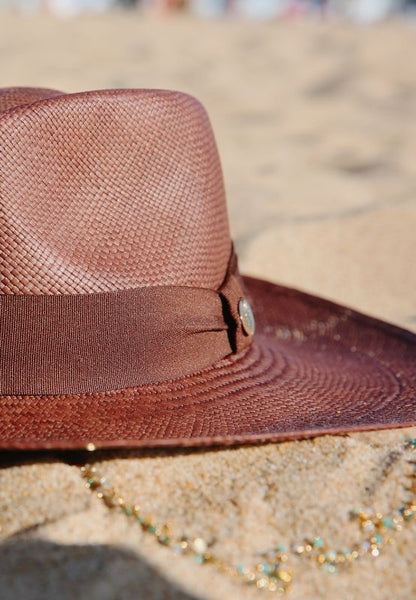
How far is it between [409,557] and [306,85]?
5360 mm

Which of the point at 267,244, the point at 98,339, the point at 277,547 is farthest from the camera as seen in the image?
the point at 267,244

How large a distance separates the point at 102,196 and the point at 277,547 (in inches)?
33.5

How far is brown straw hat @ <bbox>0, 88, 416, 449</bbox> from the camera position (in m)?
1.56

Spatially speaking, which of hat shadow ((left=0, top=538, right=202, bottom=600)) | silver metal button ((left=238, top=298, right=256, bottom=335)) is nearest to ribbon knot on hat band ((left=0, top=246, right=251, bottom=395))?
silver metal button ((left=238, top=298, right=256, bottom=335))

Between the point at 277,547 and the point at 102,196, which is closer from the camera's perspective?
the point at 277,547

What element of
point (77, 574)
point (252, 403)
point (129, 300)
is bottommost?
point (77, 574)

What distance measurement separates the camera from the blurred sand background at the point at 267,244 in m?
1.38

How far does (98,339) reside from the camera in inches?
62.8

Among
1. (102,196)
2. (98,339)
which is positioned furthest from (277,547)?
(102,196)

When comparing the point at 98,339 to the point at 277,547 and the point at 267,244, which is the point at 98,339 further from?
the point at 267,244

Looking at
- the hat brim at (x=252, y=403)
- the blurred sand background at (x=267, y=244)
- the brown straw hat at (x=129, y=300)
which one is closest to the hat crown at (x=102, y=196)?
the brown straw hat at (x=129, y=300)

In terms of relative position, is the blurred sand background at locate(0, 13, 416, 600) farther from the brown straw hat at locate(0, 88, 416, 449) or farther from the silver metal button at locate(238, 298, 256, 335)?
the silver metal button at locate(238, 298, 256, 335)

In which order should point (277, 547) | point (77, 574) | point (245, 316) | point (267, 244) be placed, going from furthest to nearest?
1. point (267, 244)
2. point (245, 316)
3. point (277, 547)
4. point (77, 574)

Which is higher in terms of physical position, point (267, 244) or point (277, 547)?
point (277, 547)
